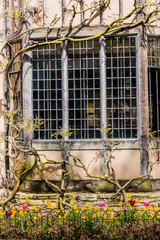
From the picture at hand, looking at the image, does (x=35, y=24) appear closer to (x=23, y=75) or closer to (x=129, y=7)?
(x=23, y=75)

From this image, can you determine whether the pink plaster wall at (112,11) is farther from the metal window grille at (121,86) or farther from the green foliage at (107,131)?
the green foliage at (107,131)

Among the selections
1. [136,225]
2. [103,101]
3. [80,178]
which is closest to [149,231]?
[136,225]

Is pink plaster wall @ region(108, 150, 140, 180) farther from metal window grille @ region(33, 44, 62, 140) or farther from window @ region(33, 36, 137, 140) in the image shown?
metal window grille @ region(33, 44, 62, 140)

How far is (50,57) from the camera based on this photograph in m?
9.20

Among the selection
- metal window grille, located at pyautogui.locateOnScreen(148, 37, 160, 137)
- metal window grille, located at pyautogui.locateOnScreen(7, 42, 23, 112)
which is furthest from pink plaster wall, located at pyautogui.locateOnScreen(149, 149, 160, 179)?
metal window grille, located at pyautogui.locateOnScreen(7, 42, 23, 112)

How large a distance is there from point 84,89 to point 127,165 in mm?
2250

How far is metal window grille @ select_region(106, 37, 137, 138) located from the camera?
356 inches

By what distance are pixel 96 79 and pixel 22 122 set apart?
2215 mm

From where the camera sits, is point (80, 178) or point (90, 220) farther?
point (80, 178)

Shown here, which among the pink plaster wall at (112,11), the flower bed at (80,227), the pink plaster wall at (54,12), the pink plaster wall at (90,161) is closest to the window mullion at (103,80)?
the pink plaster wall at (112,11)

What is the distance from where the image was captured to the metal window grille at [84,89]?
9070mm

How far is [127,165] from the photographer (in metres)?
8.85

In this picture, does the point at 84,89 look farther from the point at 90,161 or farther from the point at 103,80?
the point at 90,161

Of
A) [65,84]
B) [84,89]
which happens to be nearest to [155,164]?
[84,89]
